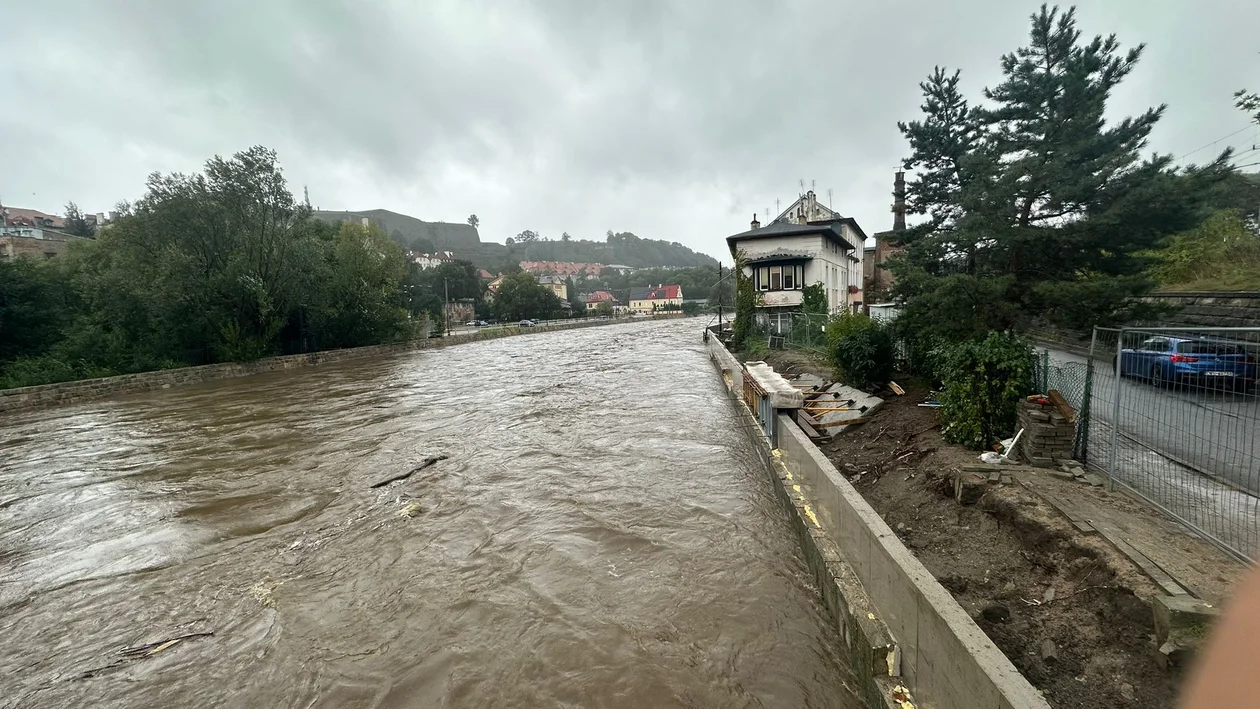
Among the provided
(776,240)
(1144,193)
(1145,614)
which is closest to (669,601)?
(1145,614)

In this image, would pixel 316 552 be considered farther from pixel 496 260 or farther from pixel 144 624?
pixel 496 260

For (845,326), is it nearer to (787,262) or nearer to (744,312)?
(744,312)

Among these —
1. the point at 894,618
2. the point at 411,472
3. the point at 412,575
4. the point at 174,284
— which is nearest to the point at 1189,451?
the point at 894,618

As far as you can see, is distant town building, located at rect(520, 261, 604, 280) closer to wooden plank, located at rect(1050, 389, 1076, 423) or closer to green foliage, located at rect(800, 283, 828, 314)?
green foliage, located at rect(800, 283, 828, 314)

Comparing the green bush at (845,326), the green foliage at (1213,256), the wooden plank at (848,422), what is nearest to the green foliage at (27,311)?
the wooden plank at (848,422)

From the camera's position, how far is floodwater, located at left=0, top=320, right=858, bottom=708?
3.69 metres

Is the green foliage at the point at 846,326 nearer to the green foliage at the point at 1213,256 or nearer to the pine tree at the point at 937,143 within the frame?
the pine tree at the point at 937,143

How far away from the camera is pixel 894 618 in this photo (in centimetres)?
335

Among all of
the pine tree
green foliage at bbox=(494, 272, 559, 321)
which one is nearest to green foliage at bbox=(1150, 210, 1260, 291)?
the pine tree

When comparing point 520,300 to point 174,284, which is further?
point 520,300

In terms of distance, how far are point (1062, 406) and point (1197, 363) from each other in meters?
1.59

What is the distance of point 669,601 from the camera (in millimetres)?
4547

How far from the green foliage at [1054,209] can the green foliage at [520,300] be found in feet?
226

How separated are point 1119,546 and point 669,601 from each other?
10.8ft
